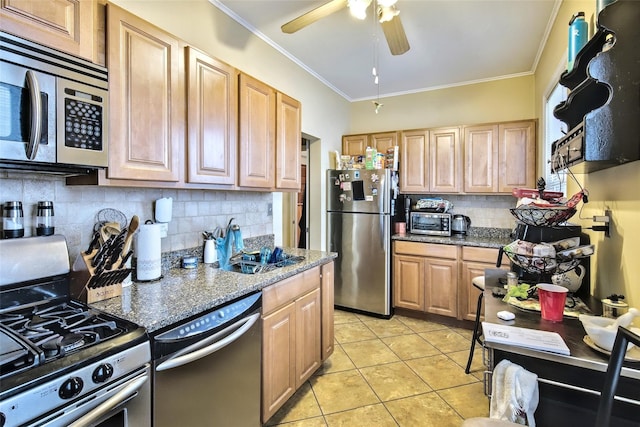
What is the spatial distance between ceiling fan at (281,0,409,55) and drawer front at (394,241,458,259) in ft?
6.70

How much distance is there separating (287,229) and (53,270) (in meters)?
3.38

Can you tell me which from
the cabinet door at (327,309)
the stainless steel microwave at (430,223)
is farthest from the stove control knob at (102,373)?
the stainless steel microwave at (430,223)

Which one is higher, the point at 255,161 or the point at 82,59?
the point at 82,59

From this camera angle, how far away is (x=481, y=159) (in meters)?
3.42

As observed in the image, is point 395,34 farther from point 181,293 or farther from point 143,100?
point 181,293

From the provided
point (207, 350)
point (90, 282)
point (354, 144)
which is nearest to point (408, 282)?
point (354, 144)

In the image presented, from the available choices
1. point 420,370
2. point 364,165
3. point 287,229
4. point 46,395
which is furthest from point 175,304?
point 287,229

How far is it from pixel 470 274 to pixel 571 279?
1794mm

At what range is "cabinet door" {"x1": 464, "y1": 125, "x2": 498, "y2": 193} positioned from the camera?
337 cm

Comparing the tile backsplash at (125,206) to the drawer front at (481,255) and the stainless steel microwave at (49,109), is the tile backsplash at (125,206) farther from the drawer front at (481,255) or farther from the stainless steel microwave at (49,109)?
the drawer front at (481,255)

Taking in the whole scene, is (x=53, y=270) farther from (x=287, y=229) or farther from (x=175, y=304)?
(x=287, y=229)

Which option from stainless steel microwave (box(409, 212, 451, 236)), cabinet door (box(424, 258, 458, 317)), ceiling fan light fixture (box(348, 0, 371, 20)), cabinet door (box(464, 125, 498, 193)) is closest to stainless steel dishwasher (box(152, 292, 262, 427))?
ceiling fan light fixture (box(348, 0, 371, 20))

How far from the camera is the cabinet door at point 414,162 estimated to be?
3687mm

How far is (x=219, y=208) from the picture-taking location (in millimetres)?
2334
